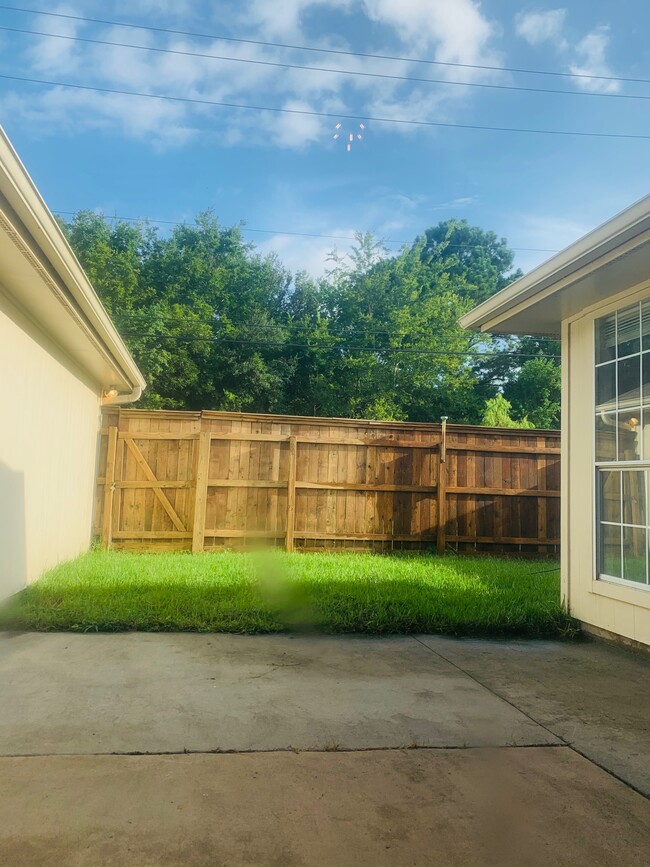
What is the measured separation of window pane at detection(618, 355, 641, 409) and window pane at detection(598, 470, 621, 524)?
549mm

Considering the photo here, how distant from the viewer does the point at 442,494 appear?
901cm

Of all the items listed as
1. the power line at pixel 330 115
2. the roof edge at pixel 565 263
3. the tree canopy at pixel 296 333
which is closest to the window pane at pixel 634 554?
the roof edge at pixel 565 263

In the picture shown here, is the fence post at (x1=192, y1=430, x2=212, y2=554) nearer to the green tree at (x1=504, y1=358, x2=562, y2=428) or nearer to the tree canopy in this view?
the tree canopy

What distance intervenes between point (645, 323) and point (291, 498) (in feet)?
17.1

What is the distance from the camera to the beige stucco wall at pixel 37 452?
513 cm

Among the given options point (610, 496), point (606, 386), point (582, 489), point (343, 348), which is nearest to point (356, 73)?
point (606, 386)

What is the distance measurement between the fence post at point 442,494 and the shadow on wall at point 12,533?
545 cm

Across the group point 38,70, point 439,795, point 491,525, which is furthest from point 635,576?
point 38,70

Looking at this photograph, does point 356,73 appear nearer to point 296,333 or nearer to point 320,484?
point 320,484

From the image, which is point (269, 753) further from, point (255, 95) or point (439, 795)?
point (255, 95)

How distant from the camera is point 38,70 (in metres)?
11.7

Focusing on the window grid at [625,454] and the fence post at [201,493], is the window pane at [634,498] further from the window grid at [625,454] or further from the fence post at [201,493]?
the fence post at [201,493]

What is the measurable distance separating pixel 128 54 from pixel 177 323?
8.15 meters

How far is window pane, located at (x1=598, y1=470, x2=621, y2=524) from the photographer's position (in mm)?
4785
